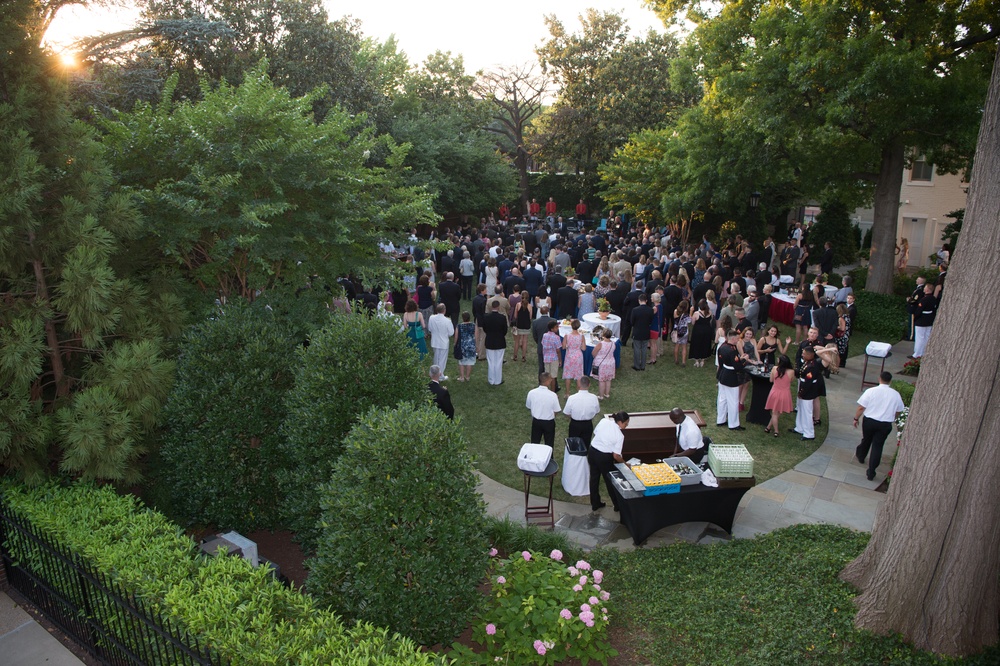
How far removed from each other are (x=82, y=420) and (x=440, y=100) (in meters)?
40.5

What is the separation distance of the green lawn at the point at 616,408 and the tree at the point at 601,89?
78.4ft

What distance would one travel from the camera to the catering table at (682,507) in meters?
8.56

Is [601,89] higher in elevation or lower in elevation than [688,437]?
higher

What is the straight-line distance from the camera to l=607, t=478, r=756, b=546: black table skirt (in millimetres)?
8578

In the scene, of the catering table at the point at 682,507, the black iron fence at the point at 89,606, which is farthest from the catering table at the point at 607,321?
the black iron fence at the point at 89,606

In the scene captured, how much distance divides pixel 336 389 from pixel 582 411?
4268mm

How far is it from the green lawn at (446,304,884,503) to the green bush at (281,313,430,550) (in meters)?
3.87

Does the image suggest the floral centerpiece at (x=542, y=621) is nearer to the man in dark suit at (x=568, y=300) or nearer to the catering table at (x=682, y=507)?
the catering table at (x=682, y=507)

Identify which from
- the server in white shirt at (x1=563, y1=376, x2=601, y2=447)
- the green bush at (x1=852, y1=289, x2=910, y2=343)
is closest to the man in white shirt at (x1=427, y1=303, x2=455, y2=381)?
the server in white shirt at (x1=563, y1=376, x2=601, y2=447)

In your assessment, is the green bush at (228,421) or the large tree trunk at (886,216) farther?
the large tree trunk at (886,216)

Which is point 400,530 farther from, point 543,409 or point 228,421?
point 543,409

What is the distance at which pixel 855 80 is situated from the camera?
1565 cm

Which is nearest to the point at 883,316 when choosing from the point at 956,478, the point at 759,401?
the point at 759,401

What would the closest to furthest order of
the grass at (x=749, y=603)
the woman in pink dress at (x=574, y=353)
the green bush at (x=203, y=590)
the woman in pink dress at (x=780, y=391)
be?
the green bush at (x=203, y=590)
the grass at (x=749, y=603)
the woman in pink dress at (x=780, y=391)
the woman in pink dress at (x=574, y=353)
